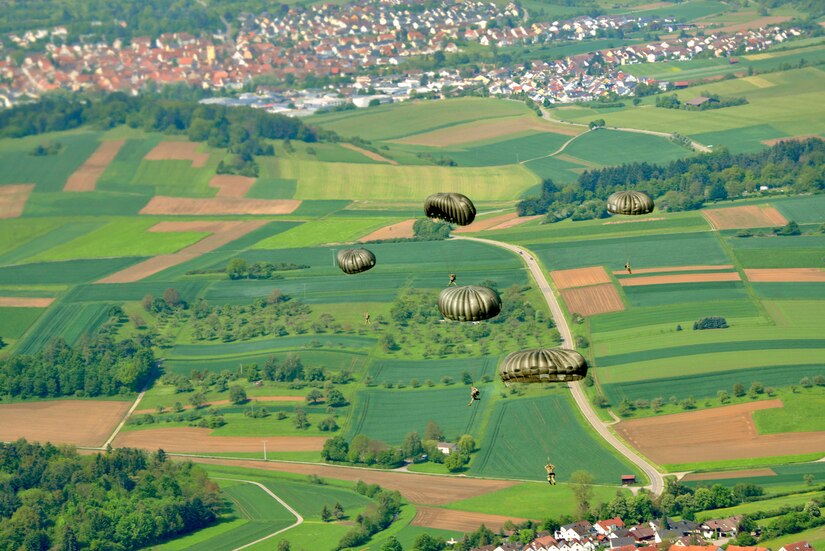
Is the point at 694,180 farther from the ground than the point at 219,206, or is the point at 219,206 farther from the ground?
the point at 694,180

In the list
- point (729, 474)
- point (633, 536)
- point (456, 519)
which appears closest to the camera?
point (633, 536)

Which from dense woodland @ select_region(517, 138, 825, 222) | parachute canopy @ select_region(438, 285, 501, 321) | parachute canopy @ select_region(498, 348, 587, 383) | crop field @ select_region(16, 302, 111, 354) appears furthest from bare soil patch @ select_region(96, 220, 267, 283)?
parachute canopy @ select_region(498, 348, 587, 383)

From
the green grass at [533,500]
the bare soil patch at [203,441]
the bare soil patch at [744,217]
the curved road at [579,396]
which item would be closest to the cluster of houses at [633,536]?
the green grass at [533,500]

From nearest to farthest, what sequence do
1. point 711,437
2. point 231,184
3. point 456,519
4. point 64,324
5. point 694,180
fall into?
1. point 456,519
2. point 711,437
3. point 64,324
4. point 694,180
5. point 231,184

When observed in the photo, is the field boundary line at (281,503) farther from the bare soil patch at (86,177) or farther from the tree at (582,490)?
the bare soil patch at (86,177)

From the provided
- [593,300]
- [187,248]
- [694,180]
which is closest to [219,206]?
[187,248]

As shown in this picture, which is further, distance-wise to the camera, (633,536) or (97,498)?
(97,498)

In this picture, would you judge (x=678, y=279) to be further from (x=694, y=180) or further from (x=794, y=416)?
(x=694, y=180)
